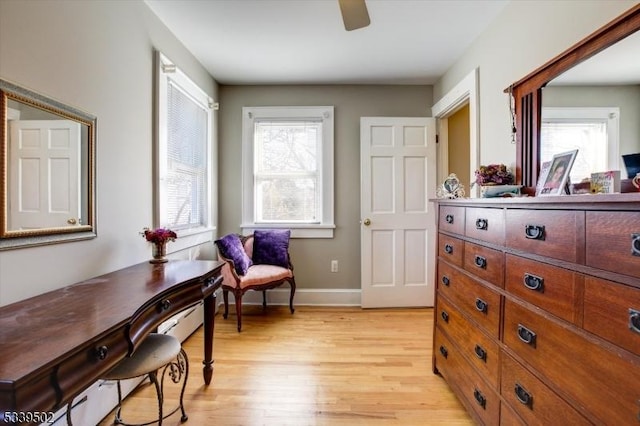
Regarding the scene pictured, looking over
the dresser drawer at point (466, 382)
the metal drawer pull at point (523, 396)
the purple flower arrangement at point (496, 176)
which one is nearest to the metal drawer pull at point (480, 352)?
the dresser drawer at point (466, 382)

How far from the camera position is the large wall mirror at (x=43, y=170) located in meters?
1.20

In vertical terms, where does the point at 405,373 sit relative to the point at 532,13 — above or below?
below

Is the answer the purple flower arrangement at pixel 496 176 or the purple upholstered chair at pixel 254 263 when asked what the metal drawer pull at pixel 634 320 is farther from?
the purple upholstered chair at pixel 254 263

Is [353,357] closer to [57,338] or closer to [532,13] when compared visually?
[57,338]

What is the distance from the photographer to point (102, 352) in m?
0.99

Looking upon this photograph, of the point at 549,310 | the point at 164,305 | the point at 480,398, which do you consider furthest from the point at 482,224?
the point at 164,305

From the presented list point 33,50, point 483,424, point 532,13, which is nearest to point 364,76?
point 532,13

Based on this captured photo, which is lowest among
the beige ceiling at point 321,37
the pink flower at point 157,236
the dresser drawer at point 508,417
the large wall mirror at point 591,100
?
the dresser drawer at point 508,417

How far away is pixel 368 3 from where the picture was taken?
6.86 ft

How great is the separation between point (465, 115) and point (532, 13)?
1932mm

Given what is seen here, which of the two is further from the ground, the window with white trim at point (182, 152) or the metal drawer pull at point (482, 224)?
the window with white trim at point (182, 152)

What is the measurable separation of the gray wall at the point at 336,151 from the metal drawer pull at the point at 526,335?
241 centimetres

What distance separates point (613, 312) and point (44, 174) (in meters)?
2.12

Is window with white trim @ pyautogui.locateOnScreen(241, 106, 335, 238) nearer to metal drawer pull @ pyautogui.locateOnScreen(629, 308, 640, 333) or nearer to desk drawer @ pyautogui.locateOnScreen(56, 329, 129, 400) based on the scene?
desk drawer @ pyautogui.locateOnScreen(56, 329, 129, 400)
